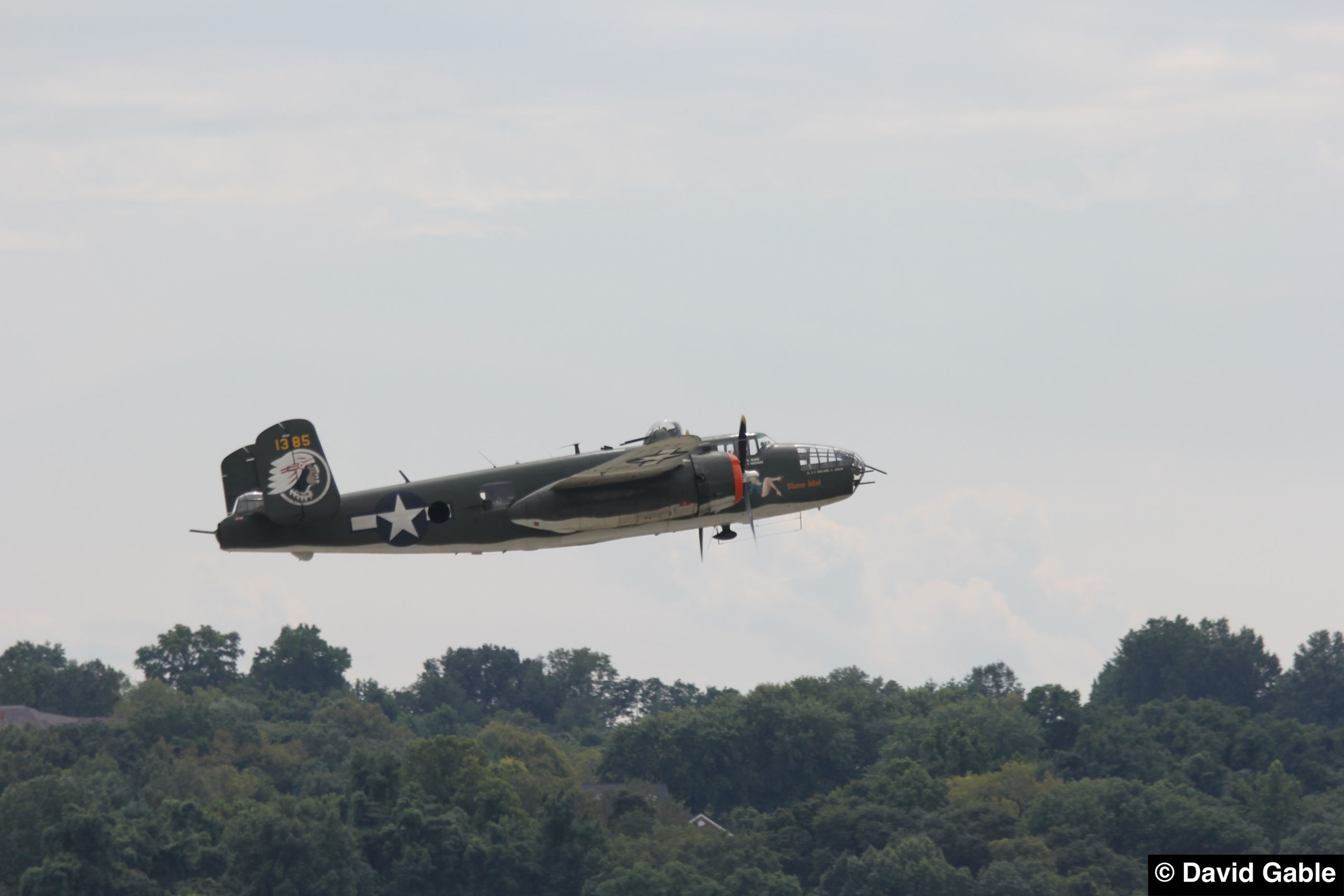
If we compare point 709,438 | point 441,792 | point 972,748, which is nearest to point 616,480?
point 709,438

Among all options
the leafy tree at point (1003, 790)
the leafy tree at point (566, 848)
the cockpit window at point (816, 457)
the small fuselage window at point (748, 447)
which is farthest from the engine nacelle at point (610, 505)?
the leafy tree at point (1003, 790)

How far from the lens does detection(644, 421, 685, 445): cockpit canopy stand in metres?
58.9

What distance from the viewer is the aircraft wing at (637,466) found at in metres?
→ 57.6

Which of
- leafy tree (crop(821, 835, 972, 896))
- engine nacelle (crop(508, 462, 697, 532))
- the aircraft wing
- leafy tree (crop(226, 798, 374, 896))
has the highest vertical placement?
the aircraft wing

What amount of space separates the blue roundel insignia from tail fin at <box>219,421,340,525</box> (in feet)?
4.92

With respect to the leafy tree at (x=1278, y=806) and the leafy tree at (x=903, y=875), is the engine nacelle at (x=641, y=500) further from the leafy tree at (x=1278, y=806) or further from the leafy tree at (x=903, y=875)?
the leafy tree at (x=1278, y=806)

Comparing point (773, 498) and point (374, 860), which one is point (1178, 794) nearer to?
point (374, 860)

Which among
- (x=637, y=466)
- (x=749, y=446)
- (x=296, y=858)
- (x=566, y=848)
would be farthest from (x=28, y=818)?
(x=637, y=466)

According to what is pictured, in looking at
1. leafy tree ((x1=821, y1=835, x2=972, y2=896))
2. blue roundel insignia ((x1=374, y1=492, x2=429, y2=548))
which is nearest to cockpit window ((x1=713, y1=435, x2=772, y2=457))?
blue roundel insignia ((x1=374, y1=492, x2=429, y2=548))

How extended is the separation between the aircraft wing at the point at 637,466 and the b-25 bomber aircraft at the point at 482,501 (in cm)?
4

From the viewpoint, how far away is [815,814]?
17188 cm

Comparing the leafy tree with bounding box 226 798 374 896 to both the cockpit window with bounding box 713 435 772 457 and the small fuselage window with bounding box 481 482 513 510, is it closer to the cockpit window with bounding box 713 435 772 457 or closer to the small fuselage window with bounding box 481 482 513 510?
the small fuselage window with bounding box 481 482 513 510

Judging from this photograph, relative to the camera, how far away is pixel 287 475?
188ft

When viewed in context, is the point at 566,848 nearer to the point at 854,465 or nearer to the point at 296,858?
the point at 296,858
